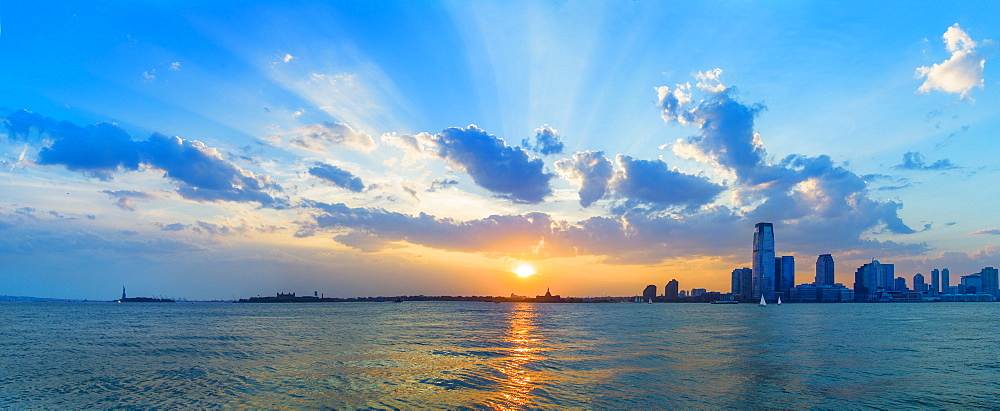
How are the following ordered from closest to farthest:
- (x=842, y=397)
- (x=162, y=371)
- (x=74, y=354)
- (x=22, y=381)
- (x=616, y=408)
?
(x=616, y=408), (x=842, y=397), (x=22, y=381), (x=162, y=371), (x=74, y=354)

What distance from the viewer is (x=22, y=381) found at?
4353 centimetres

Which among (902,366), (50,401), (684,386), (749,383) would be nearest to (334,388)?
(50,401)

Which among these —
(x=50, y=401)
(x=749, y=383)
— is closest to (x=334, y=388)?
(x=50, y=401)

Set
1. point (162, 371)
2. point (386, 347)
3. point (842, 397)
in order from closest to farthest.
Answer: point (842, 397) < point (162, 371) < point (386, 347)

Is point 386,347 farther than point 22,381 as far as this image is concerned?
Yes

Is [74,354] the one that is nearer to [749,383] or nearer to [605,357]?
[605,357]

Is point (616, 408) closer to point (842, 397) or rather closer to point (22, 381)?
point (842, 397)

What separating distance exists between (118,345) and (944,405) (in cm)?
8638

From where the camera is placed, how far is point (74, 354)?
201 feet

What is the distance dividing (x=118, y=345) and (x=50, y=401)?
41.1 m

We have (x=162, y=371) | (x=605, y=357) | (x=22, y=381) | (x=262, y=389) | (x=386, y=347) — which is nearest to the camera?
(x=262, y=389)

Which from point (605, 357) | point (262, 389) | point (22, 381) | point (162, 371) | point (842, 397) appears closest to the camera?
point (842, 397)

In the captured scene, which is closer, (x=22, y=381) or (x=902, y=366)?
(x=22, y=381)

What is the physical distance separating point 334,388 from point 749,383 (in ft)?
100
